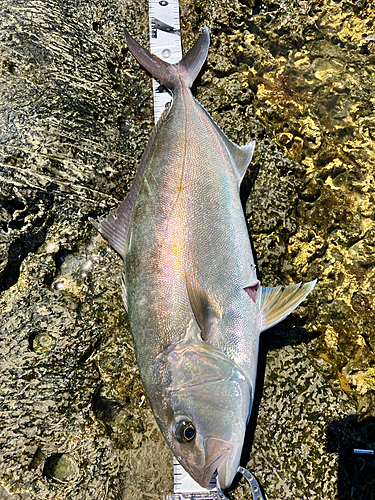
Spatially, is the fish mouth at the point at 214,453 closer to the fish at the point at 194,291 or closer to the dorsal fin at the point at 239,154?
the fish at the point at 194,291

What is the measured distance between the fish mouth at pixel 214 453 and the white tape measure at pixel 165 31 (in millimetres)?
2243

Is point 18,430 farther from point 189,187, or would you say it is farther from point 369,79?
point 369,79

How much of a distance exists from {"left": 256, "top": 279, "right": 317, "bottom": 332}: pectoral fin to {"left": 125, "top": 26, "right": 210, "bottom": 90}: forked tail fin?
139cm

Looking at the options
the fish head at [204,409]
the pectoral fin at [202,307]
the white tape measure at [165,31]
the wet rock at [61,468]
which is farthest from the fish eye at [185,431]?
the white tape measure at [165,31]

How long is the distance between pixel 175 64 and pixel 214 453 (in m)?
2.23

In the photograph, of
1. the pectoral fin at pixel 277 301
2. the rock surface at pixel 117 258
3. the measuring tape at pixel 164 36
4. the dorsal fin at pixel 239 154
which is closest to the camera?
the pectoral fin at pixel 277 301

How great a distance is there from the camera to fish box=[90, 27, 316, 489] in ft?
4.82

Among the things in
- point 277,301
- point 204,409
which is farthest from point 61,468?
point 277,301

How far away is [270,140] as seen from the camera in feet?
7.80

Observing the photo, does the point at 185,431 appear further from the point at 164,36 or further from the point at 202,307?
the point at 164,36

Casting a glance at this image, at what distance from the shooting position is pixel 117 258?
86.0 inches

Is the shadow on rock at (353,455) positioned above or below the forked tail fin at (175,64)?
below

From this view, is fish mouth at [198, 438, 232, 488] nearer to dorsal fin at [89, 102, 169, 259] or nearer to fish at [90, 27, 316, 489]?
fish at [90, 27, 316, 489]

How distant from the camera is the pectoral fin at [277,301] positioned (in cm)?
178
